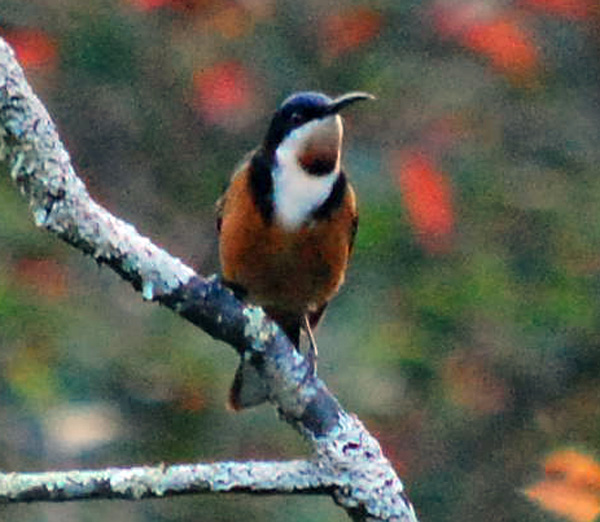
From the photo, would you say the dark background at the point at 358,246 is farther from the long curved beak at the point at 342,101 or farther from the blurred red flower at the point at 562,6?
the long curved beak at the point at 342,101

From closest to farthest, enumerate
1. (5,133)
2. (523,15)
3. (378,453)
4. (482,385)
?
(5,133)
(378,453)
(523,15)
(482,385)

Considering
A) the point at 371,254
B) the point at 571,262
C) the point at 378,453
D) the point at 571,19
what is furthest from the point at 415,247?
the point at 378,453

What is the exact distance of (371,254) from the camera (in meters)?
5.46

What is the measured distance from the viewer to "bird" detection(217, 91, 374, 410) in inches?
139

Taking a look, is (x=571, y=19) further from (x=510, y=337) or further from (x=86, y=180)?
(x=86, y=180)

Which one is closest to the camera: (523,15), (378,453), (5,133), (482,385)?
(5,133)

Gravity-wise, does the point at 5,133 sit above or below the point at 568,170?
below

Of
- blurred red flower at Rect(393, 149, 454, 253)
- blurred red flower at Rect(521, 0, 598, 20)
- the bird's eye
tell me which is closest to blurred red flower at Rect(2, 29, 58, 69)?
blurred red flower at Rect(393, 149, 454, 253)

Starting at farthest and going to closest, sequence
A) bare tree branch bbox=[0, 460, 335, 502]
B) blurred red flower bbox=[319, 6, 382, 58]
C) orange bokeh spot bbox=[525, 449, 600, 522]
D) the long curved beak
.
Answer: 1. blurred red flower bbox=[319, 6, 382, 58]
2. orange bokeh spot bbox=[525, 449, 600, 522]
3. the long curved beak
4. bare tree branch bbox=[0, 460, 335, 502]


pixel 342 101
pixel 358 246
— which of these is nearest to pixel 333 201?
pixel 342 101

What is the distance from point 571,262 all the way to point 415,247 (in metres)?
0.49

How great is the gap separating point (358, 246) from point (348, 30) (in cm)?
65

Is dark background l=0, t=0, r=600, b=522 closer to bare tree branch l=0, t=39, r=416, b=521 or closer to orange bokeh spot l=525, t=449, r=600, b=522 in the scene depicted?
orange bokeh spot l=525, t=449, r=600, b=522

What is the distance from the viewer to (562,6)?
522cm
